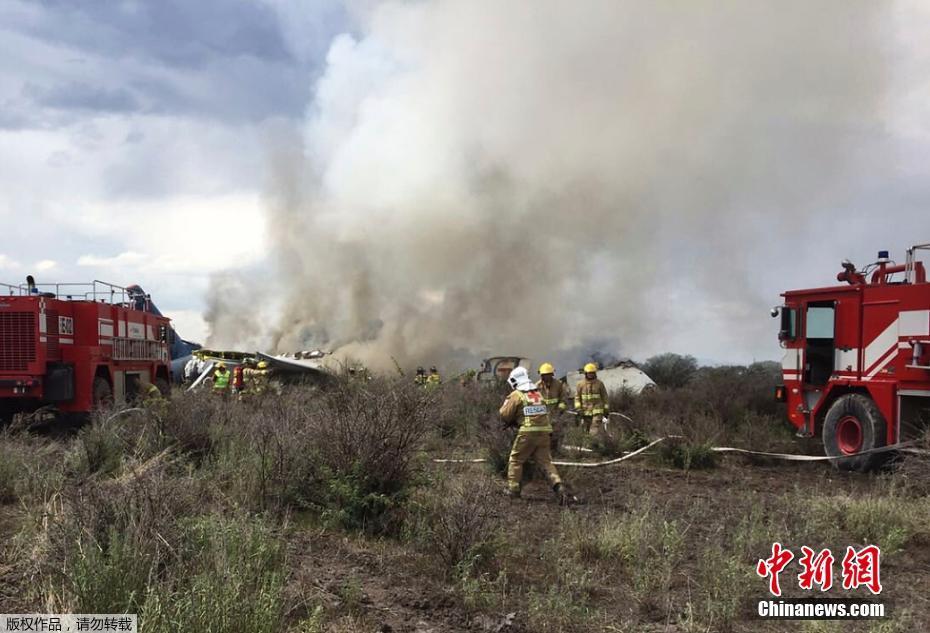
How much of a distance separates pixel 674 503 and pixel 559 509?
1.29 metres

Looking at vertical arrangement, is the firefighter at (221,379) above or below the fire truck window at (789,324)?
below

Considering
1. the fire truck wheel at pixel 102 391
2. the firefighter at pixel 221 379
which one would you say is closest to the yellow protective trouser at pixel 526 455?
the fire truck wheel at pixel 102 391

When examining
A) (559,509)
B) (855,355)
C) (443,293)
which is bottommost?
(559,509)

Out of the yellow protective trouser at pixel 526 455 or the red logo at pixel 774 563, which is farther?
the yellow protective trouser at pixel 526 455

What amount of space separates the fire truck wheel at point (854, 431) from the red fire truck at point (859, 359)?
12mm

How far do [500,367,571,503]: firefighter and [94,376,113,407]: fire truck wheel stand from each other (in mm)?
8008

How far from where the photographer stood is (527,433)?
25.3 ft

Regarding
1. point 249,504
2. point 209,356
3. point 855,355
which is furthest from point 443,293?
point 249,504

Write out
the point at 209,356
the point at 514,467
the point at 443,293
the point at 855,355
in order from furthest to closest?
the point at 443,293 < the point at 209,356 < the point at 855,355 < the point at 514,467

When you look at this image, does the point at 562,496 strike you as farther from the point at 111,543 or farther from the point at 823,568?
the point at 111,543

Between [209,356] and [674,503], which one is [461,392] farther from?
[209,356]

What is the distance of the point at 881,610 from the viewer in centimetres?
441

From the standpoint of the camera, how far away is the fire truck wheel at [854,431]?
8836 millimetres

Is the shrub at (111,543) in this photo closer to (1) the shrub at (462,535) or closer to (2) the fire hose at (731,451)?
(1) the shrub at (462,535)
